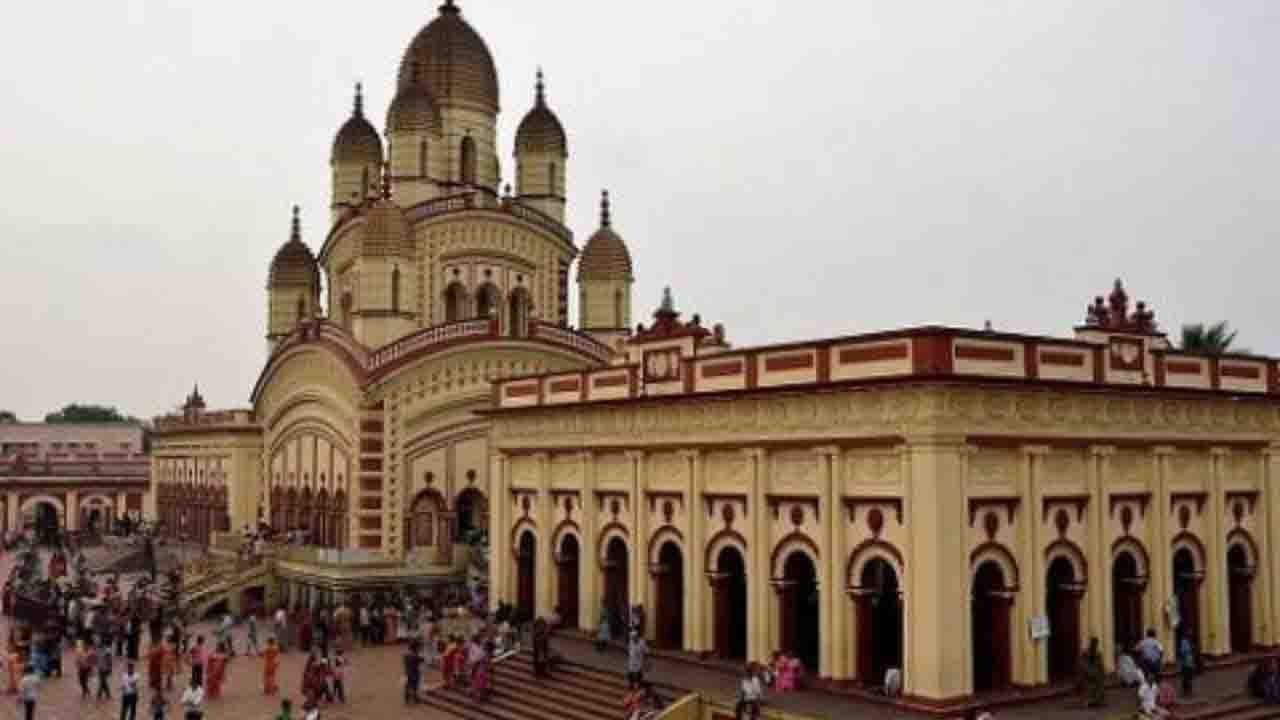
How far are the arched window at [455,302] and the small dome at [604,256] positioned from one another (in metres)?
4.20

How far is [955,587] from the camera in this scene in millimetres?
18875

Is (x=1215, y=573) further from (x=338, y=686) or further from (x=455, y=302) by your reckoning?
(x=455, y=302)

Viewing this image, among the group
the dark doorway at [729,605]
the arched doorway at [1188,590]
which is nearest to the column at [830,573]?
the dark doorway at [729,605]

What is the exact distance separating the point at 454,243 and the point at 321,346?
16.9 feet

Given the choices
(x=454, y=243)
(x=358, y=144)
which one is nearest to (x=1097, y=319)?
(x=454, y=243)

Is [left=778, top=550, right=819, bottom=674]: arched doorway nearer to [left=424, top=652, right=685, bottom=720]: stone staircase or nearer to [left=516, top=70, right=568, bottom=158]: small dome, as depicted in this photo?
[left=424, top=652, right=685, bottom=720]: stone staircase

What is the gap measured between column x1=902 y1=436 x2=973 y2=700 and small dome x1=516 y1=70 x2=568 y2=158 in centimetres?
2792

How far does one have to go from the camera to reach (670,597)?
80.4 ft

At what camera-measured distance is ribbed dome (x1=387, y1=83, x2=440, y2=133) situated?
40312mm

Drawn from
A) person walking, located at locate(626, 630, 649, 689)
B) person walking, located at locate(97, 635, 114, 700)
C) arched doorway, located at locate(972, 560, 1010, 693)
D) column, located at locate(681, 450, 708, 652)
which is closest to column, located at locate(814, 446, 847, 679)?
arched doorway, located at locate(972, 560, 1010, 693)

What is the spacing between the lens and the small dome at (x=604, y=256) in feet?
140

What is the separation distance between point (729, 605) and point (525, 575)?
275 inches

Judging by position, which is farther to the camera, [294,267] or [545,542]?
[294,267]

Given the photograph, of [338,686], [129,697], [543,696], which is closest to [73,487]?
[338,686]
